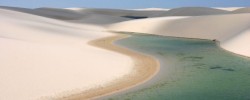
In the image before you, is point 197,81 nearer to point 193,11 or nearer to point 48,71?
point 48,71

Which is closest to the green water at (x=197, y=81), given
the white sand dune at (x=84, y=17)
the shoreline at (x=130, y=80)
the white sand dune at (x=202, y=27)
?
the shoreline at (x=130, y=80)

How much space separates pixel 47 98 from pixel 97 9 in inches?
3829

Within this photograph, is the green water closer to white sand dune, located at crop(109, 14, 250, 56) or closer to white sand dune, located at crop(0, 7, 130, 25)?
white sand dune, located at crop(109, 14, 250, 56)

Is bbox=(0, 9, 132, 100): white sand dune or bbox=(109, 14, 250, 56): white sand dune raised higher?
bbox=(0, 9, 132, 100): white sand dune

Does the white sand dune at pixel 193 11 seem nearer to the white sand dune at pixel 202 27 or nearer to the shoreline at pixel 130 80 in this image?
the white sand dune at pixel 202 27

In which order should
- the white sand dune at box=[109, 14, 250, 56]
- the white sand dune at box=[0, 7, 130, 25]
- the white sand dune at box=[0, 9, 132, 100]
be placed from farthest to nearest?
the white sand dune at box=[0, 7, 130, 25]
the white sand dune at box=[109, 14, 250, 56]
the white sand dune at box=[0, 9, 132, 100]

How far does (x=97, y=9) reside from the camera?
4168 inches

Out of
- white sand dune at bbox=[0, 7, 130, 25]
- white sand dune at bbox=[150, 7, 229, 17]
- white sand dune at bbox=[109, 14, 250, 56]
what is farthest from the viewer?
white sand dune at bbox=[150, 7, 229, 17]

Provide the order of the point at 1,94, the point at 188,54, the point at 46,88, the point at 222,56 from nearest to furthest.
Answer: the point at 1,94
the point at 46,88
the point at 222,56
the point at 188,54

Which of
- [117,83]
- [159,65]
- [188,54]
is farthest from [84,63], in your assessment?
[188,54]

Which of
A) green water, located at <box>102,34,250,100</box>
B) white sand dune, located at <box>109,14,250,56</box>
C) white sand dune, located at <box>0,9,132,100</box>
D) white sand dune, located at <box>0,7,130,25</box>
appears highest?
white sand dune, located at <box>0,9,132,100</box>

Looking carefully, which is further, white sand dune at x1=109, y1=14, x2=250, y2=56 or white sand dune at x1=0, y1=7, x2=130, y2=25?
white sand dune at x1=0, y1=7, x2=130, y2=25

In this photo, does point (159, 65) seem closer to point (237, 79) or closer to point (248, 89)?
point (237, 79)

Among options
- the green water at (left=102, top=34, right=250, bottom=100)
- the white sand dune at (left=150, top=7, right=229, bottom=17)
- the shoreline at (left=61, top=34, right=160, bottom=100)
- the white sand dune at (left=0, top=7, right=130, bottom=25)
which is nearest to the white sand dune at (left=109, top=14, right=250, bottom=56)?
the green water at (left=102, top=34, right=250, bottom=100)
